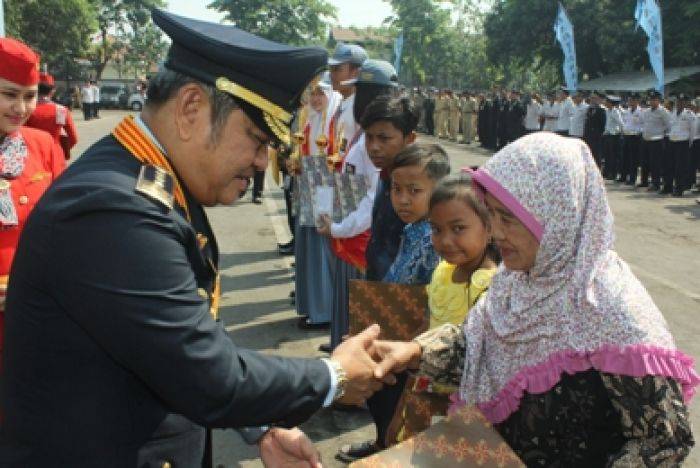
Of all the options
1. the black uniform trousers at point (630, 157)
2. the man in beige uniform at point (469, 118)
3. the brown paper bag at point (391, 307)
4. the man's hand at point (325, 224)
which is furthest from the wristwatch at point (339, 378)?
the man in beige uniform at point (469, 118)

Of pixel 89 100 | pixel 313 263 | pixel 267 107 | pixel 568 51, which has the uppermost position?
pixel 568 51

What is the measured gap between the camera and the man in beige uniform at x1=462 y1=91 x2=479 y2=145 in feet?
82.7

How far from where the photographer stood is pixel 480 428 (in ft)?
4.89

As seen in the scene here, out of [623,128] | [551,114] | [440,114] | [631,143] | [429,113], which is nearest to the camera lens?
[631,143]

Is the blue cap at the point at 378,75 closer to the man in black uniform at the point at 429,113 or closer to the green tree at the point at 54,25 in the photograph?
the man in black uniform at the point at 429,113

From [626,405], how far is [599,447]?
0.18 metres

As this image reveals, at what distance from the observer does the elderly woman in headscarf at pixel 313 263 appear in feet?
16.2

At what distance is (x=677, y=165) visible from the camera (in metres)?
13.4

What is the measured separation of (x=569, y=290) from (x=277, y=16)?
58.3m

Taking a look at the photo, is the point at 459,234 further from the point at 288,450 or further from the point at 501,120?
the point at 501,120

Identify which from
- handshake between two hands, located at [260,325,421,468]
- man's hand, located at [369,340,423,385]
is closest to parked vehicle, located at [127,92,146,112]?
man's hand, located at [369,340,423,385]

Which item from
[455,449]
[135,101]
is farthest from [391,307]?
[135,101]

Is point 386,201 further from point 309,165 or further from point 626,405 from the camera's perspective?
point 626,405

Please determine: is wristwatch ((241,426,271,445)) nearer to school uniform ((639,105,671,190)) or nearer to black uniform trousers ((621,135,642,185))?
school uniform ((639,105,671,190))
